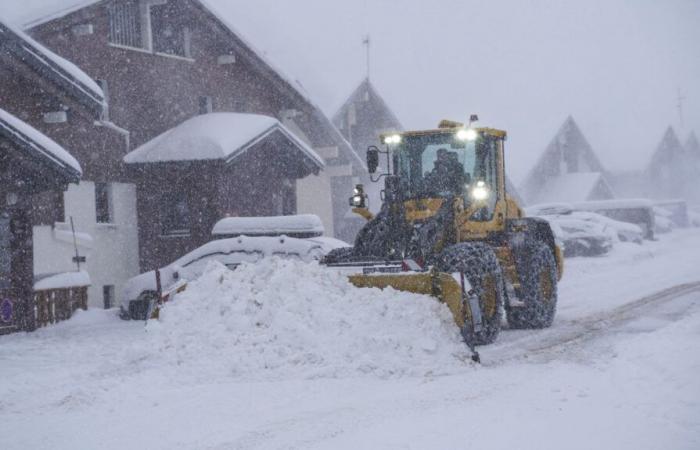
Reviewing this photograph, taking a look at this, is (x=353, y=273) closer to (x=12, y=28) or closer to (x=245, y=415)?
(x=245, y=415)

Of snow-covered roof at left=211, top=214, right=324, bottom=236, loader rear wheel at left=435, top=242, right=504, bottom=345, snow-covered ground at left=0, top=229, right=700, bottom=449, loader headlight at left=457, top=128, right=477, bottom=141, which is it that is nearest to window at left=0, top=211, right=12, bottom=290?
snow-covered ground at left=0, top=229, right=700, bottom=449

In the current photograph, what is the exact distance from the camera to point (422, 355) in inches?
326

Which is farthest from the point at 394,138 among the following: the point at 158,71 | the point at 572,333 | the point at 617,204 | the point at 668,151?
the point at 668,151

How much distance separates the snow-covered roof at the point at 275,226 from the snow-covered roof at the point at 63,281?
2790mm

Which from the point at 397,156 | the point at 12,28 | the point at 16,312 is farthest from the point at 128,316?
the point at 397,156

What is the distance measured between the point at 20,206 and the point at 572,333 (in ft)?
31.8

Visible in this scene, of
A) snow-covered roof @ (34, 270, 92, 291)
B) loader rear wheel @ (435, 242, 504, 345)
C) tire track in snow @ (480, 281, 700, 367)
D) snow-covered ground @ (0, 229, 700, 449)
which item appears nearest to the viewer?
snow-covered ground @ (0, 229, 700, 449)

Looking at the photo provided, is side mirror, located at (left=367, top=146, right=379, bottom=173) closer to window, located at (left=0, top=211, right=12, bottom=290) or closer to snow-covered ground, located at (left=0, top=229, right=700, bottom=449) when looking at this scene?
snow-covered ground, located at (left=0, top=229, right=700, bottom=449)

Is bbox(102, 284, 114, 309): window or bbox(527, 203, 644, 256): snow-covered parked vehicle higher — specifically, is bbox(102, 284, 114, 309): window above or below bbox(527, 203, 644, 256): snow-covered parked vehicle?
below

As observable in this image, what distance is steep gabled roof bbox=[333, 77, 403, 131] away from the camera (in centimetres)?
3478

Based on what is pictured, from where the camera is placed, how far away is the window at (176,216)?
69.8 feet

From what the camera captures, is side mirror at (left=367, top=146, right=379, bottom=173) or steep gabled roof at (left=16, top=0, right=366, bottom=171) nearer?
side mirror at (left=367, top=146, right=379, bottom=173)

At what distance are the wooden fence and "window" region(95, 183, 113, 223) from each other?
4.33 m

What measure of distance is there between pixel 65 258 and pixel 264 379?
10690mm
